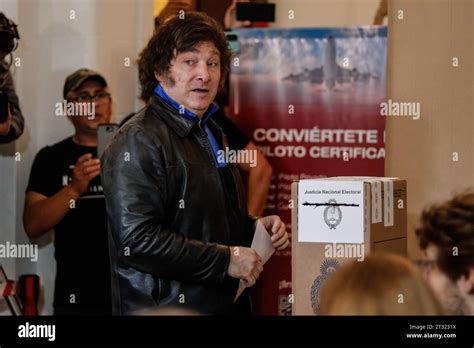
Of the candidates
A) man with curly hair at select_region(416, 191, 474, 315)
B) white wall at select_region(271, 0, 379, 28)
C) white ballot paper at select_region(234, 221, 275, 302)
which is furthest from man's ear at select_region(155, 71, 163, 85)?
white wall at select_region(271, 0, 379, 28)

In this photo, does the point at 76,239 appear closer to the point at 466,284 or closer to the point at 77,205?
the point at 77,205

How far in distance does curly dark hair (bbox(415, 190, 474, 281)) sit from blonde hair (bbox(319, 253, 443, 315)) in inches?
36.6

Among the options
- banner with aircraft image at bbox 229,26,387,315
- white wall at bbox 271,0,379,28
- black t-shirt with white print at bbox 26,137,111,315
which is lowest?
black t-shirt with white print at bbox 26,137,111,315

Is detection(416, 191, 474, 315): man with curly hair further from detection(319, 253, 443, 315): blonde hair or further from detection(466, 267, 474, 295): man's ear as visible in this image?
detection(319, 253, 443, 315): blonde hair

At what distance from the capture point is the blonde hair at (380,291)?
1.29 meters

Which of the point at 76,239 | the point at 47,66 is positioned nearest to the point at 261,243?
the point at 76,239

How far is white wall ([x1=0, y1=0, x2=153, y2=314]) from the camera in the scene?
391 cm

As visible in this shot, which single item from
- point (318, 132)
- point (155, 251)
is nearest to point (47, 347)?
point (155, 251)

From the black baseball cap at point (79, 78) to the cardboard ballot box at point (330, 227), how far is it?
173 cm

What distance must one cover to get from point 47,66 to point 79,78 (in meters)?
0.26

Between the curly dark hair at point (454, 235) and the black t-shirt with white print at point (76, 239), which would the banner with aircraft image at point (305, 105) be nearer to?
the black t-shirt with white print at point (76, 239)

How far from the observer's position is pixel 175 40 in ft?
8.19

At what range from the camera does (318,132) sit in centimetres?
396

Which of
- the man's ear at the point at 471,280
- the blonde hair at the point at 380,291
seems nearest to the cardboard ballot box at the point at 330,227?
the man's ear at the point at 471,280
